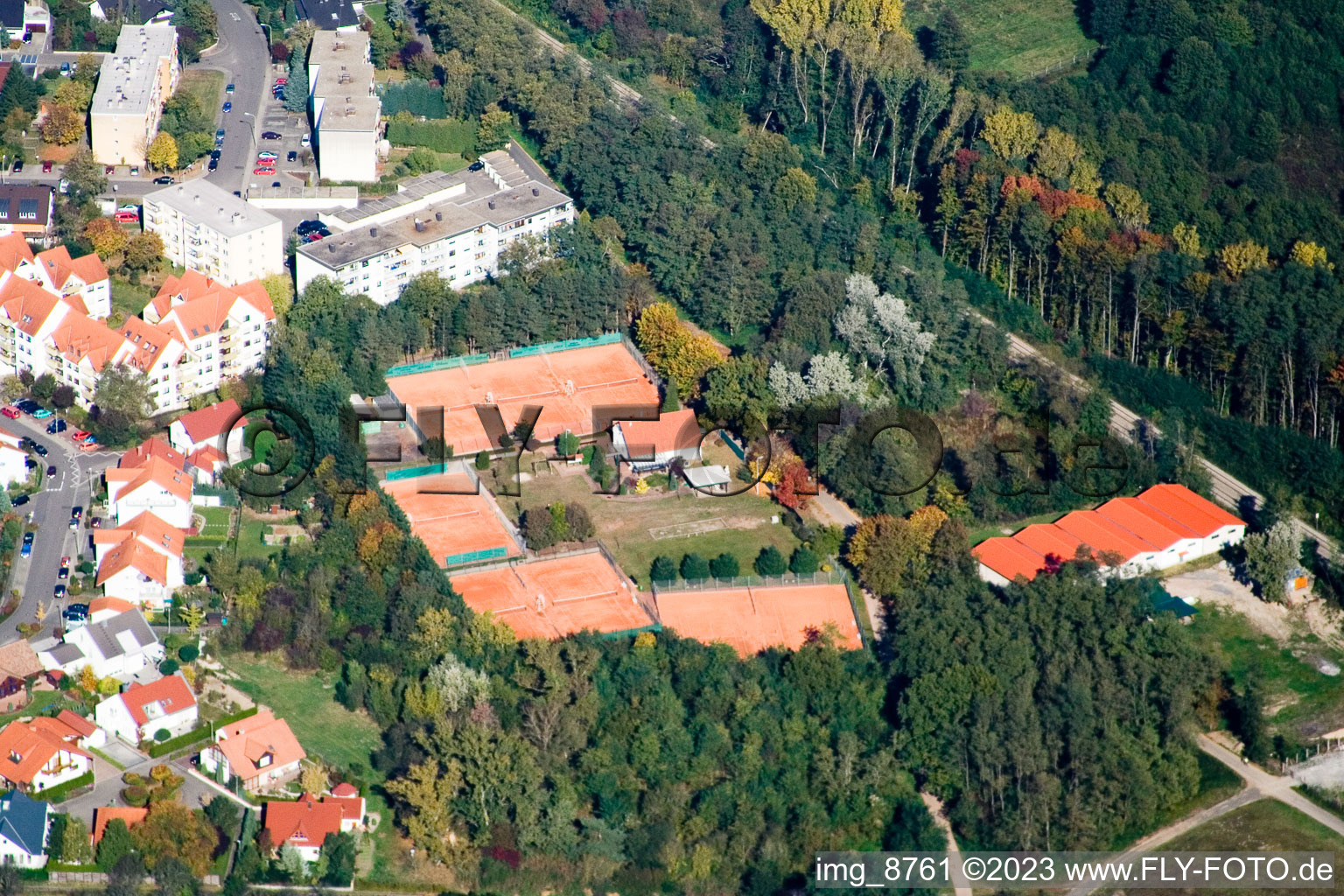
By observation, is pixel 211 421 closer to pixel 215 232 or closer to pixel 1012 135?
pixel 215 232

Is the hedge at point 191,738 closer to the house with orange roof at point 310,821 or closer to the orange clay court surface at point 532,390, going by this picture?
the house with orange roof at point 310,821

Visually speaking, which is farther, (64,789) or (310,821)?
(64,789)

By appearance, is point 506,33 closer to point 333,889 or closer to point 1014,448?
point 1014,448

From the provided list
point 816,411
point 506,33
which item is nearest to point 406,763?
point 816,411

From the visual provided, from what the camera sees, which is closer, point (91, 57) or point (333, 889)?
point (333, 889)

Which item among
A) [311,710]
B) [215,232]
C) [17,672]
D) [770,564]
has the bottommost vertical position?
[311,710]

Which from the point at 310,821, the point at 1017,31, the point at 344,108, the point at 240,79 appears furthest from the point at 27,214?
the point at 1017,31
